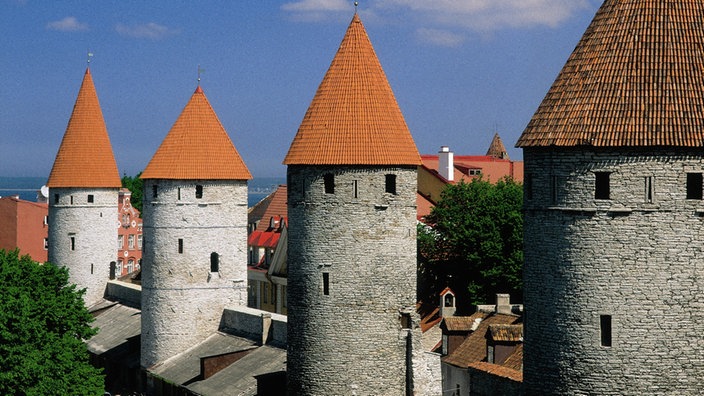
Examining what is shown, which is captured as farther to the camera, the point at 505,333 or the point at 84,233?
the point at 84,233

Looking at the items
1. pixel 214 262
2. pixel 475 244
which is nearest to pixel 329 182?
pixel 214 262

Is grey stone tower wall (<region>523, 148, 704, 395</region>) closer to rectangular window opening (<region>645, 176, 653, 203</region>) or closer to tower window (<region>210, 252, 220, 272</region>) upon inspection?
rectangular window opening (<region>645, 176, 653, 203</region>)

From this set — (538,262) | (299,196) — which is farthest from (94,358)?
(538,262)

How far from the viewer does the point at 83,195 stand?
186 ft

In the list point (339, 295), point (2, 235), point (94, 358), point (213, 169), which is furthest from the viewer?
point (2, 235)

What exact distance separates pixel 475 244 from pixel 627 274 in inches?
1096

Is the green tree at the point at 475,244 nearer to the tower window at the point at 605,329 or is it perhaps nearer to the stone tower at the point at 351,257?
the stone tower at the point at 351,257

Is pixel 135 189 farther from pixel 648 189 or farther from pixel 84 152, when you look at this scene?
pixel 648 189

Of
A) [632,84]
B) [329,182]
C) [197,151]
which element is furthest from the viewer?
[197,151]

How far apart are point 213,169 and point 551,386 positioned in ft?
82.9

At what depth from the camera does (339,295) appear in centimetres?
3097

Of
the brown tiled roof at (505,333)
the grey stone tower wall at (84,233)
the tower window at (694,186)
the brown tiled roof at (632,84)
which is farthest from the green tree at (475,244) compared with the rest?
the tower window at (694,186)

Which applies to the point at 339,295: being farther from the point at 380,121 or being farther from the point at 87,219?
the point at 87,219

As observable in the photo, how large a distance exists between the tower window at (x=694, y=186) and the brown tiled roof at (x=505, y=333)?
41.3ft
